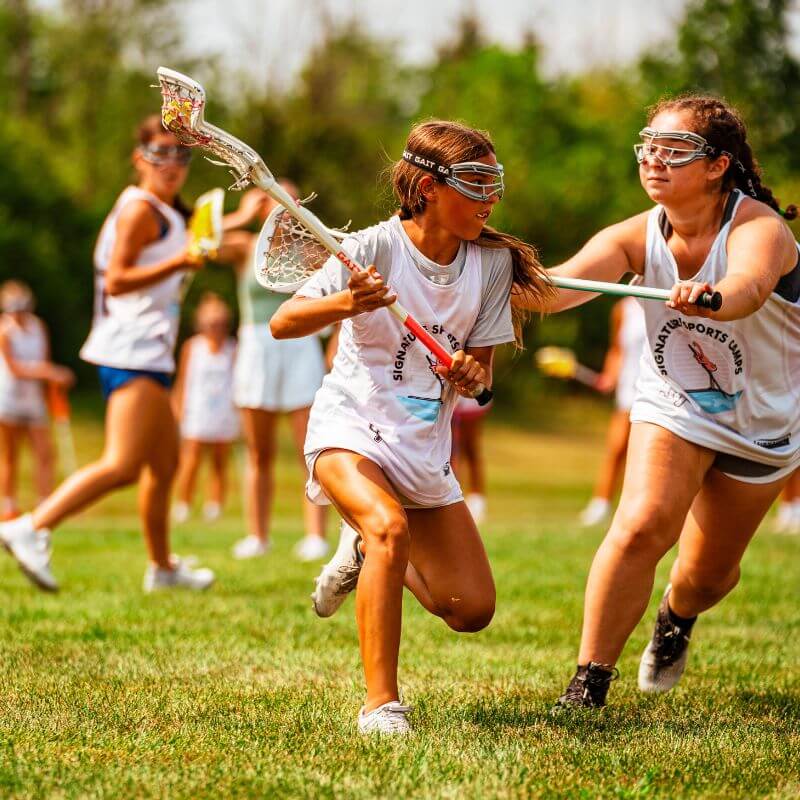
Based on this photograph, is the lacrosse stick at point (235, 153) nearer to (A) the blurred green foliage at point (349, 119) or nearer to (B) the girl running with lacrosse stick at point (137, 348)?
(B) the girl running with lacrosse stick at point (137, 348)

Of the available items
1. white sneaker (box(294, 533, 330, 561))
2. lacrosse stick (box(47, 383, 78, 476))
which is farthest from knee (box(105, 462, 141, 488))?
lacrosse stick (box(47, 383, 78, 476))

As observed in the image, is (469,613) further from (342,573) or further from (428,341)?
(428,341)

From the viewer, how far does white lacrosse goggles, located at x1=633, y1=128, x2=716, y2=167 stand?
4574 millimetres

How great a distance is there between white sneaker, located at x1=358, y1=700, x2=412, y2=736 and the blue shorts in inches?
131

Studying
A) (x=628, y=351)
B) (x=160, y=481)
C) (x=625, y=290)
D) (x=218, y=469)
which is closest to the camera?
(x=625, y=290)

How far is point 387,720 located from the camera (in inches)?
158

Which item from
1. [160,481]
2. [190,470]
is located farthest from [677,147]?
[190,470]

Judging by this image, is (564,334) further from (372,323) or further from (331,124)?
(372,323)

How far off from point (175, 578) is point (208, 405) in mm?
7744

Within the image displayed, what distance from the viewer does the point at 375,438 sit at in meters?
4.37

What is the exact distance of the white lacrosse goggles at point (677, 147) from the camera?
15.0 ft

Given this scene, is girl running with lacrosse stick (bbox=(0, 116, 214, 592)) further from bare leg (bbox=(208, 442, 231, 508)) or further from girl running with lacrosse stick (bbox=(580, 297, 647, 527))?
bare leg (bbox=(208, 442, 231, 508))

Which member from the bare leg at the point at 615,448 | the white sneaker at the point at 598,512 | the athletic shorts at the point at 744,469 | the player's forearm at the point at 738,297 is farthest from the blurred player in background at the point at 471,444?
the player's forearm at the point at 738,297

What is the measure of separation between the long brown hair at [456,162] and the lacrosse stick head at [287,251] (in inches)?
10.8
